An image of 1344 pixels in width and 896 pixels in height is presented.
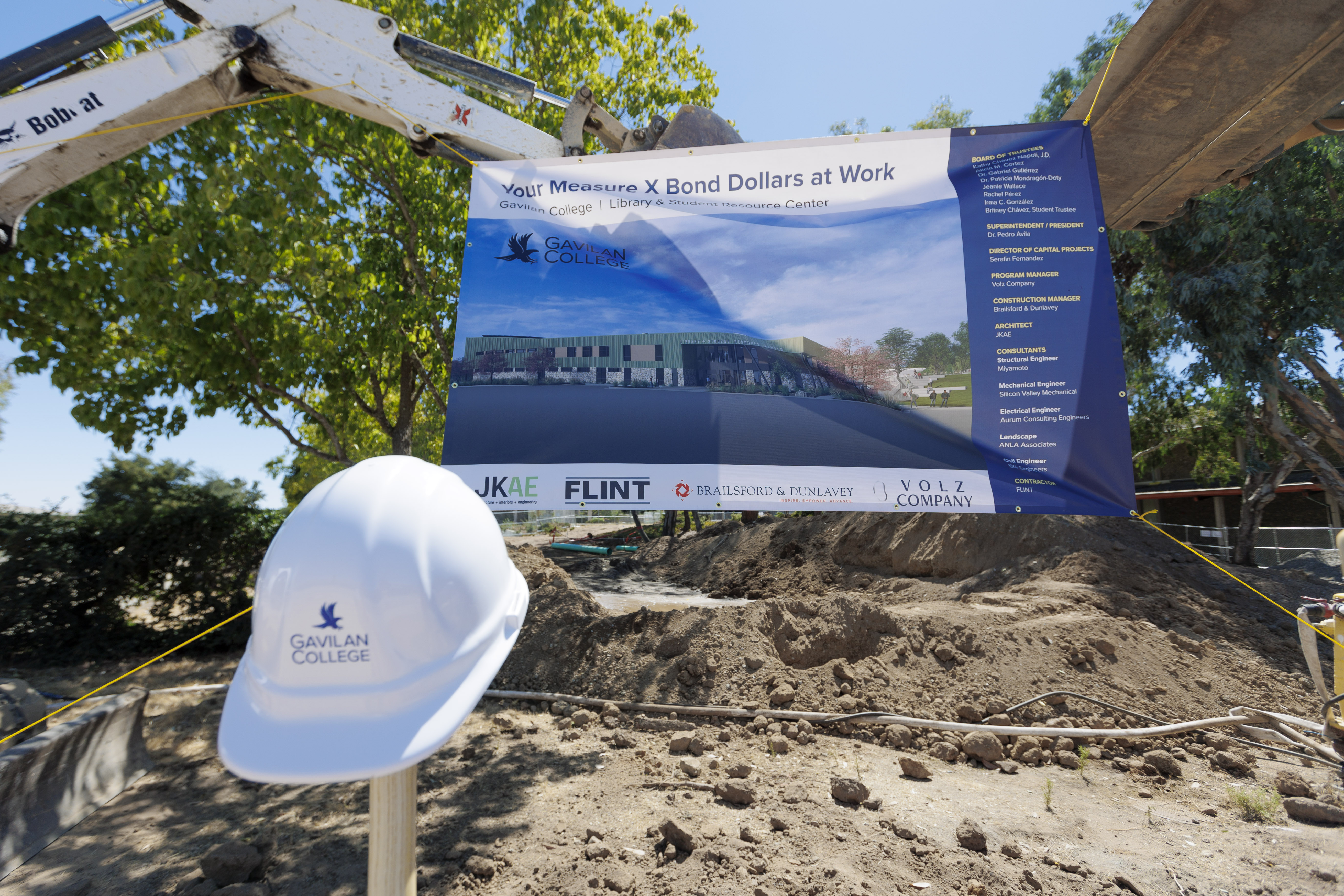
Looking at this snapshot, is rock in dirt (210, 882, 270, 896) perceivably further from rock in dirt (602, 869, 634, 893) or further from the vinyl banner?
the vinyl banner

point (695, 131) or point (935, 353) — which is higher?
point (695, 131)

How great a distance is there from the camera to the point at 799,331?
3.88 meters

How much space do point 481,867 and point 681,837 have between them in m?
0.99

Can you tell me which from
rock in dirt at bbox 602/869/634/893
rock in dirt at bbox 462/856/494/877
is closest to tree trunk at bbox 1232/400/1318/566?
rock in dirt at bbox 602/869/634/893

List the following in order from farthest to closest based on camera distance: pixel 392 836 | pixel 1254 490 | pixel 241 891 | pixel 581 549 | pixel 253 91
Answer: pixel 581 549 → pixel 1254 490 → pixel 253 91 → pixel 241 891 → pixel 392 836

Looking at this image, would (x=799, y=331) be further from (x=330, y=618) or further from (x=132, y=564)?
(x=132, y=564)

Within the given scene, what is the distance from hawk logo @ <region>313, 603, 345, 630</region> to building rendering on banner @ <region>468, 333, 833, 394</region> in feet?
8.96

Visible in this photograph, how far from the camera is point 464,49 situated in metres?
10.1

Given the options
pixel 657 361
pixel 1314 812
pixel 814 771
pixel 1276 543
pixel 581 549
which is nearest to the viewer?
pixel 1314 812

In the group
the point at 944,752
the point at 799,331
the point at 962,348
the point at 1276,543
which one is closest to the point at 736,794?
the point at 944,752

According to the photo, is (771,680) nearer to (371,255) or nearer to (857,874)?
(857,874)

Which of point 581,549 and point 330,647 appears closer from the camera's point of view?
point 330,647

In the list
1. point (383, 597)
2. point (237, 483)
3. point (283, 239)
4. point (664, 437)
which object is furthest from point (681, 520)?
point (383, 597)

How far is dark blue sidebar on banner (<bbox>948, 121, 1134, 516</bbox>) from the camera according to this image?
11.7 ft
